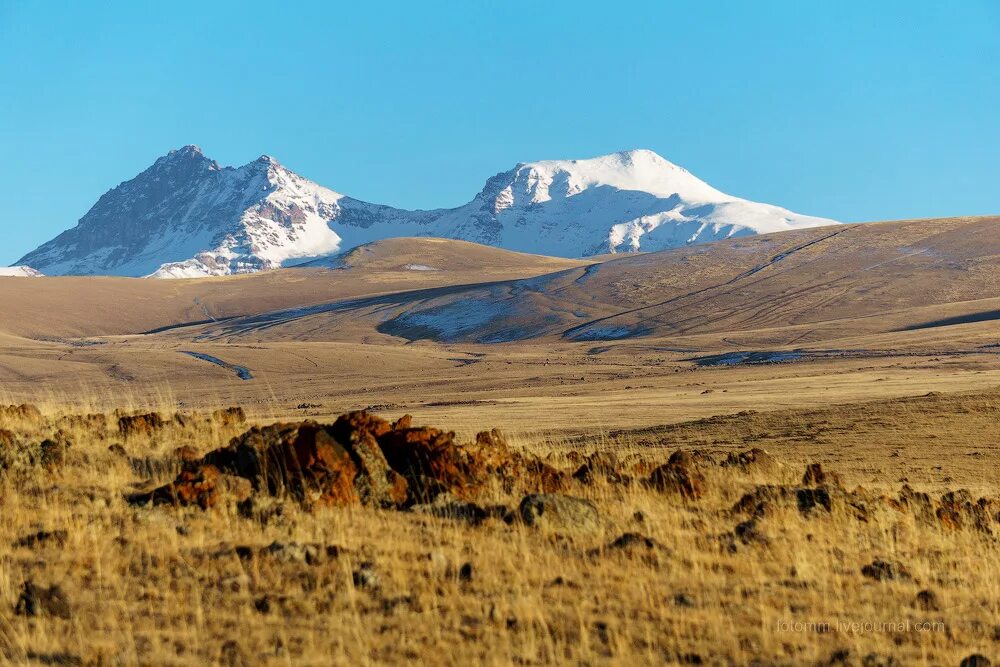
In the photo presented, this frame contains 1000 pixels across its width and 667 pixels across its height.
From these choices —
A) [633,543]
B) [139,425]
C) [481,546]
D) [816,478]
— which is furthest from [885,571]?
[139,425]

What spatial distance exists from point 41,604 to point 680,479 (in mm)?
6558

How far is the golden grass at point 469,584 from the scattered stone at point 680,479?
228 mm

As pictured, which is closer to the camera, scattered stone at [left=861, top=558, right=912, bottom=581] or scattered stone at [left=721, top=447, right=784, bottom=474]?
scattered stone at [left=861, top=558, right=912, bottom=581]

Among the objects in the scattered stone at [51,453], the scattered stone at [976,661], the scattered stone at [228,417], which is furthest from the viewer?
the scattered stone at [228,417]

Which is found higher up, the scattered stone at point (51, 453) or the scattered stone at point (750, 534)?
the scattered stone at point (51, 453)

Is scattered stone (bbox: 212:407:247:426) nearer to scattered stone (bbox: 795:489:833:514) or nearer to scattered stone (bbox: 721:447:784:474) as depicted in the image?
scattered stone (bbox: 721:447:784:474)

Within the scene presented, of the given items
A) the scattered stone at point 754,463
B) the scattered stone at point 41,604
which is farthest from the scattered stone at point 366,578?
the scattered stone at point 754,463

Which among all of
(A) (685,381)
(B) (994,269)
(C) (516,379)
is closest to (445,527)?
(A) (685,381)

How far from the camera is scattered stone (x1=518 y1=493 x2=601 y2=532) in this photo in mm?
8273

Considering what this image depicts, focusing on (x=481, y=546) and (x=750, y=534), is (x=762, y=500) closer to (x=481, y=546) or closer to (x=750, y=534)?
(x=750, y=534)

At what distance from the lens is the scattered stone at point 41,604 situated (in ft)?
19.2

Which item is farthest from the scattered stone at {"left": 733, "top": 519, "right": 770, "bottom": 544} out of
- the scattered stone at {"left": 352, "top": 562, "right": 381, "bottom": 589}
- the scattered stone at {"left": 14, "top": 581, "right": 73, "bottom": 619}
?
the scattered stone at {"left": 14, "top": 581, "right": 73, "bottom": 619}

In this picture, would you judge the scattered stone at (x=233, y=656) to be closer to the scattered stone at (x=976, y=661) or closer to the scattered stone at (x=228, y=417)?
the scattered stone at (x=976, y=661)

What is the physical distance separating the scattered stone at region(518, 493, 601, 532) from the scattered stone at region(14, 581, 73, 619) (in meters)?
3.63
